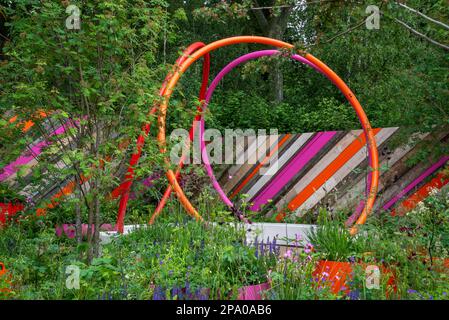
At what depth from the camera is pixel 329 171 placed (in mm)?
7707

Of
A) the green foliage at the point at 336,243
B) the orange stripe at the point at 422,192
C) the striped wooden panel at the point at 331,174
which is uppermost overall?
the striped wooden panel at the point at 331,174

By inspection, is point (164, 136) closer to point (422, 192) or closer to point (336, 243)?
point (336, 243)

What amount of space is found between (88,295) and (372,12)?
11.3 ft

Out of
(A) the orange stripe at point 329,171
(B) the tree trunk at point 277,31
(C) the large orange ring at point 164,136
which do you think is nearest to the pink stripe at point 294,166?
(A) the orange stripe at point 329,171

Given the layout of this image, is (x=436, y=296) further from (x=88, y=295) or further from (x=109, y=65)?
(x=109, y=65)

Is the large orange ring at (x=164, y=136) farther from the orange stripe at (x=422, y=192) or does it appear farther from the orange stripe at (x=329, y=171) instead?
the orange stripe at (x=329, y=171)

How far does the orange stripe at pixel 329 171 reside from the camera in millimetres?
7500

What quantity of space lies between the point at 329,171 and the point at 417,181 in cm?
138

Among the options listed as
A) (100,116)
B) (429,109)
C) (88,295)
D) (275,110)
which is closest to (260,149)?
(275,110)

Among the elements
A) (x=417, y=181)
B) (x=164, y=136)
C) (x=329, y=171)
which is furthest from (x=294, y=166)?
(x=164, y=136)

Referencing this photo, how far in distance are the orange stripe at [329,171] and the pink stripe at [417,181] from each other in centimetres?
96

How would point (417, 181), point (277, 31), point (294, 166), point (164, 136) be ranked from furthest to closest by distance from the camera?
point (277, 31) → point (294, 166) → point (417, 181) → point (164, 136)

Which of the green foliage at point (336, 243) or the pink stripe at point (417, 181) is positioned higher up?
the pink stripe at point (417, 181)

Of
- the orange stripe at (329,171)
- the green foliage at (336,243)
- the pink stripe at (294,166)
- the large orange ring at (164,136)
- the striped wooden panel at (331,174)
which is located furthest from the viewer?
the pink stripe at (294,166)
